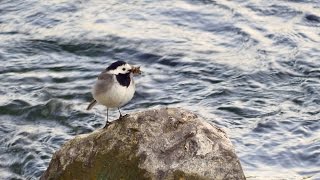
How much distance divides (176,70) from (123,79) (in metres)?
4.50

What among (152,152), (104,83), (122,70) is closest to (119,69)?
(122,70)

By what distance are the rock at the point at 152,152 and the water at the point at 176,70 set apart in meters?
1.88

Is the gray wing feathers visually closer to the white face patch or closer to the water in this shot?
the white face patch

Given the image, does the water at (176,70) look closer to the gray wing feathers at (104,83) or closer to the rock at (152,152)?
the gray wing feathers at (104,83)

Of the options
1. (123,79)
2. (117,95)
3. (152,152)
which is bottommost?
(152,152)

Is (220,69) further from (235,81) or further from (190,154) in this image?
(190,154)

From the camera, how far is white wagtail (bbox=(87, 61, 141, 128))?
24.1 feet

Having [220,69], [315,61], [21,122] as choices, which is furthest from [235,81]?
[21,122]

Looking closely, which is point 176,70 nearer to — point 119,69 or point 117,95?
point 119,69

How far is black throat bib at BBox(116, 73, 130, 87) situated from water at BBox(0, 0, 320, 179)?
1.95 metres

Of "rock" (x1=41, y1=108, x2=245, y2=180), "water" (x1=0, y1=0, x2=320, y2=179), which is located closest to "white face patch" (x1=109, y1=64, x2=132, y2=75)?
"rock" (x1=41, y1=108, x2=245, y2=180)

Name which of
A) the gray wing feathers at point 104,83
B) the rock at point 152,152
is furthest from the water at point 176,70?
the rock at point 152,152

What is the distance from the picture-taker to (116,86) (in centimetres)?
732

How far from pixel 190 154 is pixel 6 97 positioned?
495 cm
